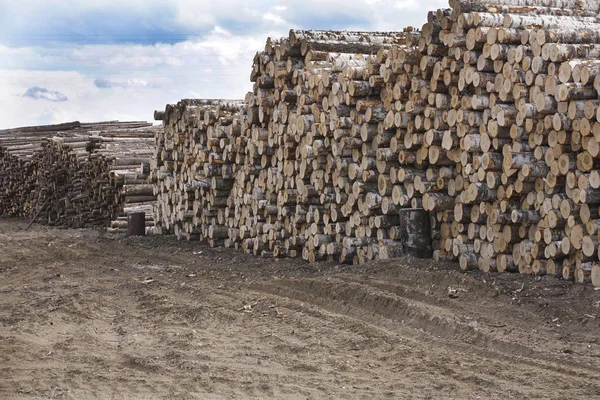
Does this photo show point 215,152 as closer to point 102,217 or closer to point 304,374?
point 102,217

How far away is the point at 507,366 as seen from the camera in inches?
252

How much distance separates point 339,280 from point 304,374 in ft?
11.3

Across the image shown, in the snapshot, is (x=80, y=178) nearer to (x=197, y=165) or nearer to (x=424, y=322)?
(x=197, y=165)

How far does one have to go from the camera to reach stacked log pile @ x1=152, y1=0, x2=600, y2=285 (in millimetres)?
8523

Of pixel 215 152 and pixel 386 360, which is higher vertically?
pixel 215 152

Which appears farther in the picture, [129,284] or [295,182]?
[295,182]

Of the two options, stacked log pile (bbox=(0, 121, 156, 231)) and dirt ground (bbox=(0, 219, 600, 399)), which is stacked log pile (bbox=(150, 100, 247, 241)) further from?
dirt ground (bbox=(0, 219, 600, 399))

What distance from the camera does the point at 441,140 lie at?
983 cm

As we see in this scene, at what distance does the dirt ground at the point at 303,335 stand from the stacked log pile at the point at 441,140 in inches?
19.9

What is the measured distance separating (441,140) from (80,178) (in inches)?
501

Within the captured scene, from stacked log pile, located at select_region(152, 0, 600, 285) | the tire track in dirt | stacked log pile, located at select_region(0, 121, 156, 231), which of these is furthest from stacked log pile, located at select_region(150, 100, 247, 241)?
the tire track in dirt

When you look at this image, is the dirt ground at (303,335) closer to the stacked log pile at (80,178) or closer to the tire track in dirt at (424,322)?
the tire track in dirt at (424,322)

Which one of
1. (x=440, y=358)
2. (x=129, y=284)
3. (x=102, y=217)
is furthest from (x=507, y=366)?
(x=102, y=217)

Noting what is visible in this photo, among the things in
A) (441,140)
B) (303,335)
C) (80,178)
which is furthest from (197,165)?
(303,335)
